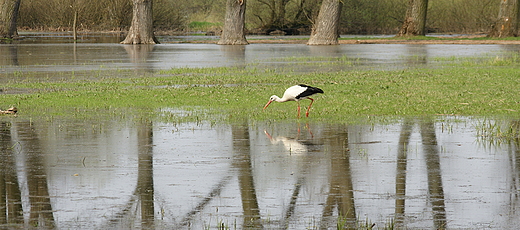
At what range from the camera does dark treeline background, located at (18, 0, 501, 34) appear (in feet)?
213

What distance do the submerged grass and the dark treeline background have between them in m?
43.5

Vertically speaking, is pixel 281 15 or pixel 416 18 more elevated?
pixel 281 15

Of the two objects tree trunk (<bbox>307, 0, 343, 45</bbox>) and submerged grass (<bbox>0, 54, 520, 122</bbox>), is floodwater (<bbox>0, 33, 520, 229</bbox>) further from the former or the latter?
tree trunk (<bbox>307, 0, 343, 45</bbox>)

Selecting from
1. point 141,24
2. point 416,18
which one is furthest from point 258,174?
point 416,18

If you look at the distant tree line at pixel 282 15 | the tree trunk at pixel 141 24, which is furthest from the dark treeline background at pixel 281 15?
the tree trunk at pixel 141 24

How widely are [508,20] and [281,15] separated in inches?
837

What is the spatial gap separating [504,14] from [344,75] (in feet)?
107

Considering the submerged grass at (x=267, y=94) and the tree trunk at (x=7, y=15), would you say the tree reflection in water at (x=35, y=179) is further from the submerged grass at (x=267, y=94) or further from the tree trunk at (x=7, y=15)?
the tree trunk at (x=7, y=15)

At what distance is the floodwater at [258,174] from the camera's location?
21.8 feet

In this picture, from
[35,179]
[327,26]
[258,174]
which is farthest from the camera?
[327,26]

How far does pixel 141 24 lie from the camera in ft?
150

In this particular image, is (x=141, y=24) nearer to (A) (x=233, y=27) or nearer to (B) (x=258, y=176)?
(A) (x=233, y=27)

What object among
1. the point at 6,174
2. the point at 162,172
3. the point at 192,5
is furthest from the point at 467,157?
the point at 192,5

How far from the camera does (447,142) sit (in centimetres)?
1034
